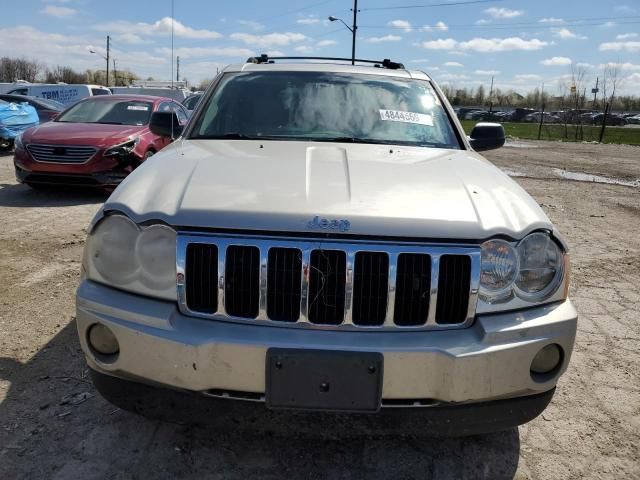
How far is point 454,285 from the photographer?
2.09 metres

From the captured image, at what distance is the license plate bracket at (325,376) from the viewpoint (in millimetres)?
1938

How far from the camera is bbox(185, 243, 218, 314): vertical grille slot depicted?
2072 millimetres

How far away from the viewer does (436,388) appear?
1997mm

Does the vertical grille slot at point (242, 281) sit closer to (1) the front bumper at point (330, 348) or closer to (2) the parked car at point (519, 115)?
(1) the front bumper at point (330, 348)

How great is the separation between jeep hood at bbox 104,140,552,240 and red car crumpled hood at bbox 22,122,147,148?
5544 millimetres

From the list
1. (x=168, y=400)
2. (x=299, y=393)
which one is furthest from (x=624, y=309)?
(x=168, y=400)

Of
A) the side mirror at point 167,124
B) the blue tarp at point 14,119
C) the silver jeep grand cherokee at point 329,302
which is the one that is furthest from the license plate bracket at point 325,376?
the blue tarp at point 14,119

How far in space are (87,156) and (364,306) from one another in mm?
6725

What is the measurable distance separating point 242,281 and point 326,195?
1.58ft

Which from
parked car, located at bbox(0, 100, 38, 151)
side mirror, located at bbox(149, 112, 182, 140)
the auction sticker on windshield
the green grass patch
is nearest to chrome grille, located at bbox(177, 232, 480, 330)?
the auction sticker on windshield

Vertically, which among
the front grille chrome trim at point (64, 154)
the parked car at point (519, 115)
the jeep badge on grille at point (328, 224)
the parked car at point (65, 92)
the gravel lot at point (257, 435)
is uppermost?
the parked car at point (519, 115)

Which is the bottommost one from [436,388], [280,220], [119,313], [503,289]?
[436,388]

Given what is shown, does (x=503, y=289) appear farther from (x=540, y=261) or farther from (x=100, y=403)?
(x=100, y=403)

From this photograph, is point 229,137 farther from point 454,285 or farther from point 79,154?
point 79,154
